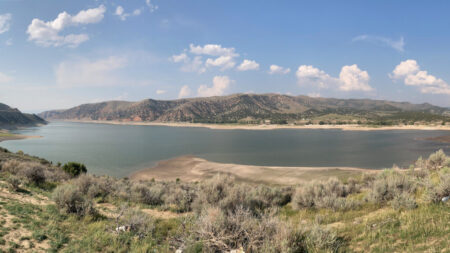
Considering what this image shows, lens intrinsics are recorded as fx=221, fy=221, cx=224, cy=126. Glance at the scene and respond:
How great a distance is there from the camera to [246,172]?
32.1 meters

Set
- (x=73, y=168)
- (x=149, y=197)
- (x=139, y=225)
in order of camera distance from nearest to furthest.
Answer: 1. (x=139, y=225)
2. (x=149, y=197)
3. (x=73, y=168)

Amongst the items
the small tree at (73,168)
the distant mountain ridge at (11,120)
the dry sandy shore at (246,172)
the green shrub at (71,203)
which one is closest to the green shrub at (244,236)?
the green shrub at (71,203)

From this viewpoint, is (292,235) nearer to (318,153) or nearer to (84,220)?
(84,220)

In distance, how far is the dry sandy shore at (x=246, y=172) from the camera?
2784 cm

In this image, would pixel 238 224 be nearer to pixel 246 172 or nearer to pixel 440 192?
pixel 440 192

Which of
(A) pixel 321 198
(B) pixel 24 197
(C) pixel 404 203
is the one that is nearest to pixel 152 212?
(B) pixel 24 197

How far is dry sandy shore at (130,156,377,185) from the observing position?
91.4 ft

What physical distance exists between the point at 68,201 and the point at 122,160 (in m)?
38.0

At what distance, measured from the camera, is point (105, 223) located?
265 inches

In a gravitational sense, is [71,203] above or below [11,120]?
below

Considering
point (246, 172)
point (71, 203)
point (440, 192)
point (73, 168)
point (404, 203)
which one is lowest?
point (246, 172)

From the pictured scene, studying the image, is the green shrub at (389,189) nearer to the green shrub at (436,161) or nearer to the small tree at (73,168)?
the green shrub at (436,161)

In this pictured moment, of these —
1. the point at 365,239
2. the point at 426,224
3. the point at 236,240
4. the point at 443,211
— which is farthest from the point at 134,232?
the point at 443,211

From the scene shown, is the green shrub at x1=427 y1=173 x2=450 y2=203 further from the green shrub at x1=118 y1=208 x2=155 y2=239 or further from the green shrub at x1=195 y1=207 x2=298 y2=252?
the green shrub at x1=118 y1=208 x2=155 y2=239
